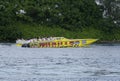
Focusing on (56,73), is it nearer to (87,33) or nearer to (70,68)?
(70,68)

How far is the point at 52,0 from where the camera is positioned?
143m

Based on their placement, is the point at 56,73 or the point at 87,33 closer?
the point at 56,73

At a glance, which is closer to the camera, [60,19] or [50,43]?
[50,43]

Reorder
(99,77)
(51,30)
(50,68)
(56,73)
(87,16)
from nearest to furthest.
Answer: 1. (99,77)
2. (56,73)
3. (50,68)
4. (51,30)
5. (87,16)

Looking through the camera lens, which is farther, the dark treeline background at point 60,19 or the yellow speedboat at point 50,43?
the dark treeline background at point 60,19

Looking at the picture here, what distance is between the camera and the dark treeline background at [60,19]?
135337 millimetres

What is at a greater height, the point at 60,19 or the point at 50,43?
the point at 60,19

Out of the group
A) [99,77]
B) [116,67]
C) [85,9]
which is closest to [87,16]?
[85,9]

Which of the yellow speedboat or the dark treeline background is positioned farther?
the dark treeline background

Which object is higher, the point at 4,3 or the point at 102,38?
the point at 4,3

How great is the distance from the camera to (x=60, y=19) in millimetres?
140500

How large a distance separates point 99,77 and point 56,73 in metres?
4.57

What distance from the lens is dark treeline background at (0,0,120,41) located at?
444 feet

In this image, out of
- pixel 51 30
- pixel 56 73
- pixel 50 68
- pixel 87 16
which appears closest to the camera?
pixel 56 73
